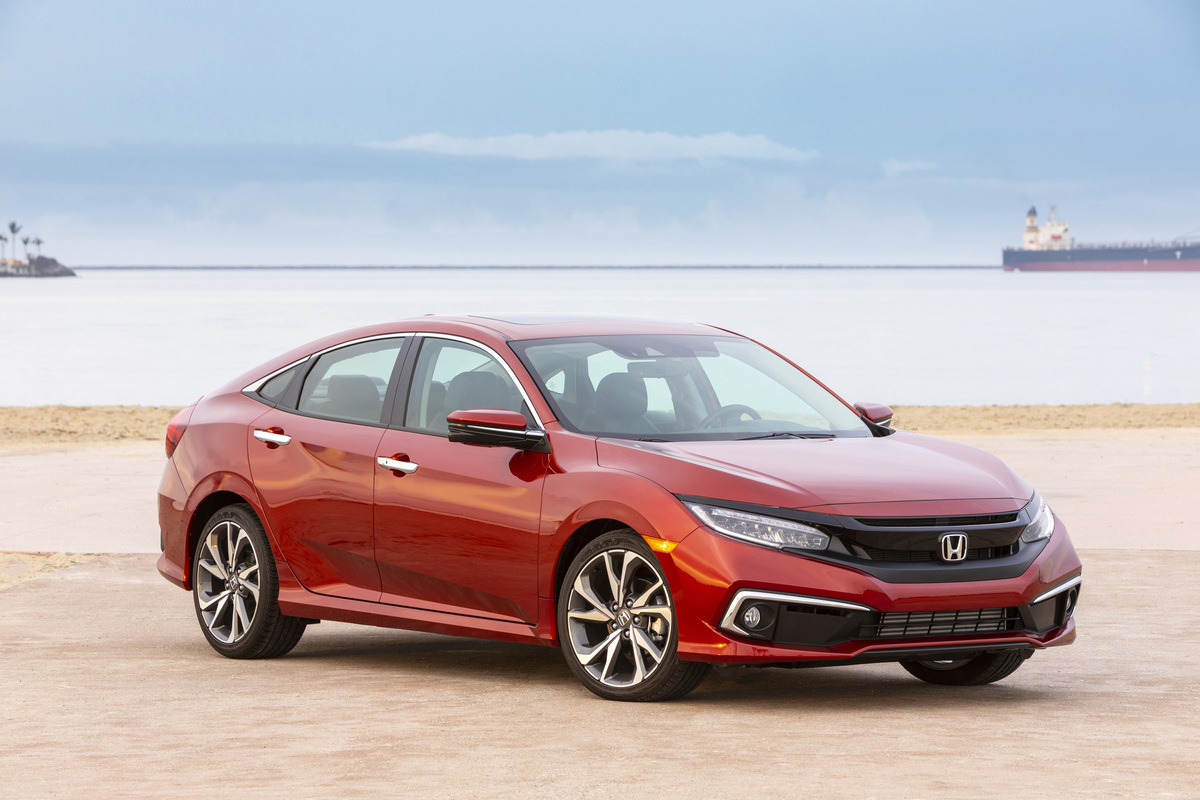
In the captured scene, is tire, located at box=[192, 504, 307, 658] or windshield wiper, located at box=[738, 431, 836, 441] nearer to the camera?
windshield wiper, located at box=[738, 431, 836, 441]

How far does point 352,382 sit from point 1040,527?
3.30 m

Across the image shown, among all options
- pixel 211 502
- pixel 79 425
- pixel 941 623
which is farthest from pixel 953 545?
pixel 79 425

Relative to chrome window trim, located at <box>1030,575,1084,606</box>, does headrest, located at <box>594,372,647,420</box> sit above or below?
above

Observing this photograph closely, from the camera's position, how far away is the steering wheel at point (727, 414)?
7.62 metres

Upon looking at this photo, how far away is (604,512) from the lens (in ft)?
22.6

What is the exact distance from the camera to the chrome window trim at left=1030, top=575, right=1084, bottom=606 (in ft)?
22.4

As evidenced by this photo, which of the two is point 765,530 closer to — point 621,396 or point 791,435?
point 791,435

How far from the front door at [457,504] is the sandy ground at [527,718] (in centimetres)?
43

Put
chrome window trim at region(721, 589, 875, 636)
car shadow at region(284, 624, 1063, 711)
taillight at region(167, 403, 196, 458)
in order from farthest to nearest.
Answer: taillight at region(167, 403, 196, 458) → car shadow at region(284, 624, 1063, 711) → chrome window trim at region(721, 589, 875, 636)

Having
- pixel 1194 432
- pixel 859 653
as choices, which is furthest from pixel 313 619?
pixel 1194 432

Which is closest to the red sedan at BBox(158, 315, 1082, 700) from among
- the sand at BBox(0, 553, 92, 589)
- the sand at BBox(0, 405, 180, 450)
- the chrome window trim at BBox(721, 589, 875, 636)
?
the chrome window trim at BBox(721, 589, 875, 636)

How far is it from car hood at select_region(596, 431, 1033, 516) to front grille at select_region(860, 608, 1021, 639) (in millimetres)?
387

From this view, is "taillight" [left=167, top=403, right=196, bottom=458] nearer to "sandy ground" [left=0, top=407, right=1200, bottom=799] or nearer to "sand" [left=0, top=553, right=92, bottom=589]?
"sandy ground" [left=0, top=407, right=1200, bottom=799]

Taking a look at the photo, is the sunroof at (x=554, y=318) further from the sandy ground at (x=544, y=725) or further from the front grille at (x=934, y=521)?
the front grille at (x=934, y=521)
